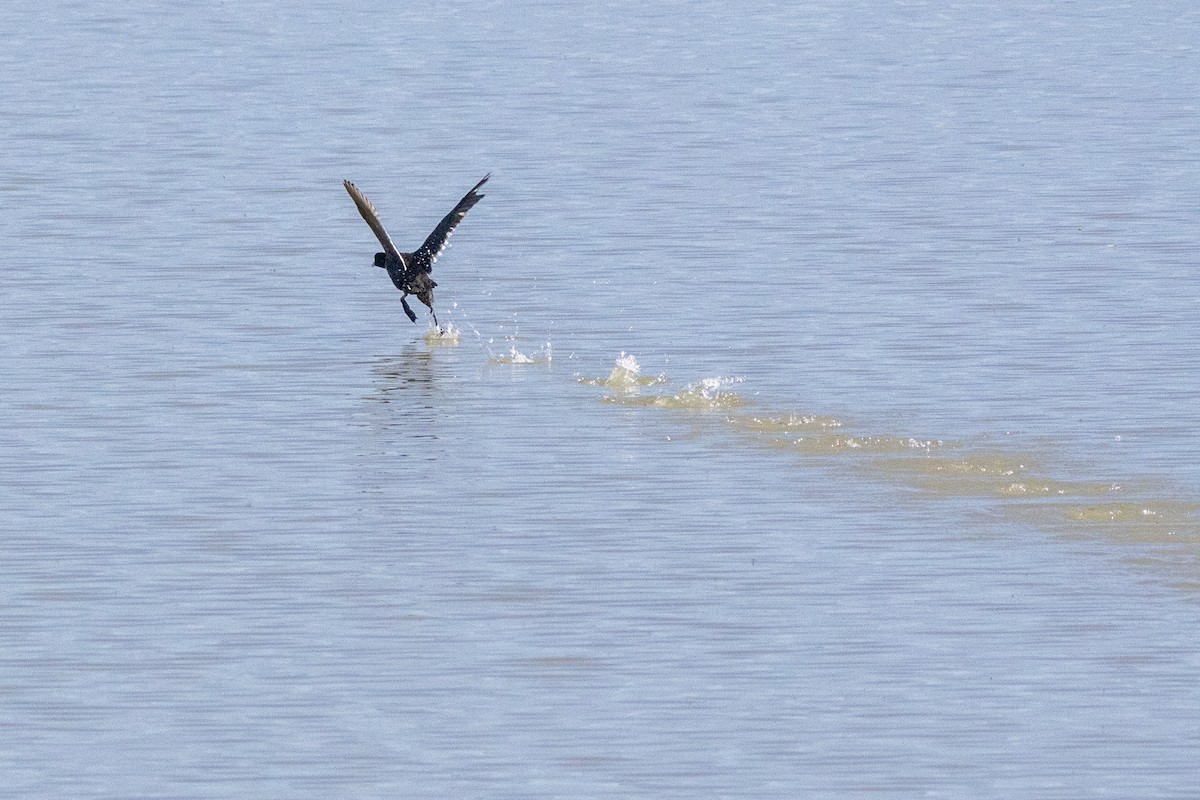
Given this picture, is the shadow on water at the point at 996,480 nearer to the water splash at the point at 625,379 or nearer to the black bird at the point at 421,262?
the water splash at the point at 625,379

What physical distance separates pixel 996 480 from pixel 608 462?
1.93 m

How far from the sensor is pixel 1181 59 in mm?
36469

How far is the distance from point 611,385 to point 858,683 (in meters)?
6.24

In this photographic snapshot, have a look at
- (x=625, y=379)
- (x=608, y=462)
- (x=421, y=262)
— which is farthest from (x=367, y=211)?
(x=608, y=462)

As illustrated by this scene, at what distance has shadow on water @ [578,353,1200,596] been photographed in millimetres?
12383

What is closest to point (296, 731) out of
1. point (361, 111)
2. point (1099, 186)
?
point (1099, 186)

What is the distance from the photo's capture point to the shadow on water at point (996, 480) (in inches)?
488

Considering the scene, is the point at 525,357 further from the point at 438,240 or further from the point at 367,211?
the point at 438,240

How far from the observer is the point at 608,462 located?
14219mm

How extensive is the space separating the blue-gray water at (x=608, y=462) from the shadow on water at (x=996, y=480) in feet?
0.12

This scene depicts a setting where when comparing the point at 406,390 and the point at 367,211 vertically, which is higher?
the point at 367,211

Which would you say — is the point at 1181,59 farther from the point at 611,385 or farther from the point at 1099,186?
the point at 611,385

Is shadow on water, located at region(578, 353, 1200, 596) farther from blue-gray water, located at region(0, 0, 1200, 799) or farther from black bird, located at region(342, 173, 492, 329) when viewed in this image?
black bird, located at region(342, 173, 492, 329)

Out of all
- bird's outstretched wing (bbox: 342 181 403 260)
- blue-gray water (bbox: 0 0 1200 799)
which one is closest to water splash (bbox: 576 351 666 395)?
blue-gray water (bbox: 0 0 1200 799)
